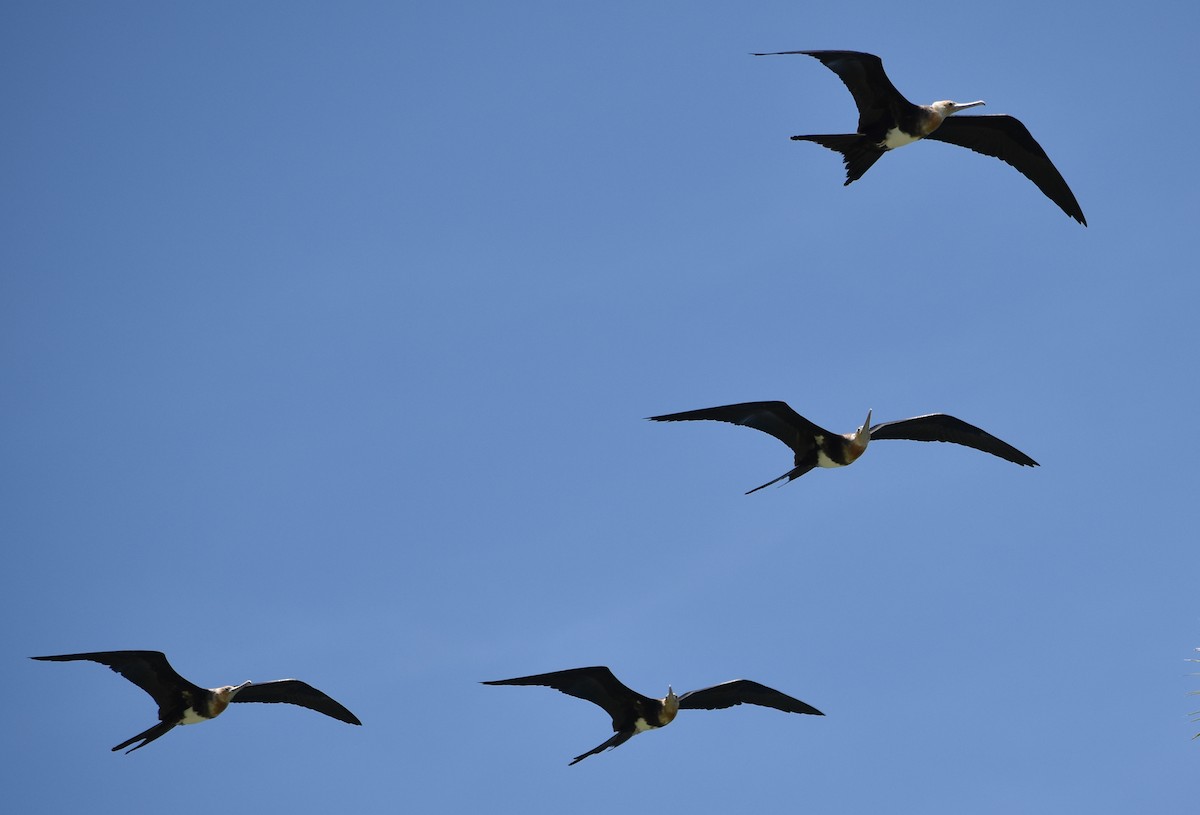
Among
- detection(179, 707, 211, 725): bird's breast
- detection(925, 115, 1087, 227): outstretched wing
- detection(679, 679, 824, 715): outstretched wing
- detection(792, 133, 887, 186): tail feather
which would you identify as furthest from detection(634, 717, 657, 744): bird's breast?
detection(925, 115, 1087, 227): outstretched wing

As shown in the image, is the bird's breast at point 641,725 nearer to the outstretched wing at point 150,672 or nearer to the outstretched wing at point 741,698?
the outstretched wing at point 741,698

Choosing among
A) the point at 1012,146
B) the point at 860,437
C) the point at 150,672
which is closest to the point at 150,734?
the point at 150,672

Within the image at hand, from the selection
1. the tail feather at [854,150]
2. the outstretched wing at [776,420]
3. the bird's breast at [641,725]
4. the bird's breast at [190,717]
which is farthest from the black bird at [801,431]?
the bird's breast at [190,717]

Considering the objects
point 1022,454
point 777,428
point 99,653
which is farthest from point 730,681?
point 99,653

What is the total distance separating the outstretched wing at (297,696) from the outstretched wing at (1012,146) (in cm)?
995

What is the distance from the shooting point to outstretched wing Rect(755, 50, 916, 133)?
657 inches

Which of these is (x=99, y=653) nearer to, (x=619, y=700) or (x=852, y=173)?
(x=619, y=700)

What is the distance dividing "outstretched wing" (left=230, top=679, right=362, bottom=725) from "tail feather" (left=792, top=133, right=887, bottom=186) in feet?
28.7

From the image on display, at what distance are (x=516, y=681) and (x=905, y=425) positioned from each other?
226 inches

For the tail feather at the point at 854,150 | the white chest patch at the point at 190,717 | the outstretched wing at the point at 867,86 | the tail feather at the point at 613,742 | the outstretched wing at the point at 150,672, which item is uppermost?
the outstretched wing at the point at 867,86

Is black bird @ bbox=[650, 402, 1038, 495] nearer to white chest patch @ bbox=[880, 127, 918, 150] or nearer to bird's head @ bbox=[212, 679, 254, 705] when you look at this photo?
white chest patch @ bbox=[880, 127, 918, 150]

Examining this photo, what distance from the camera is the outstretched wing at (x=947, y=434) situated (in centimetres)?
1836

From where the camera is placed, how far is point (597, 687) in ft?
57.0

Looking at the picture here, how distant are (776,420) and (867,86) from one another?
370cm
